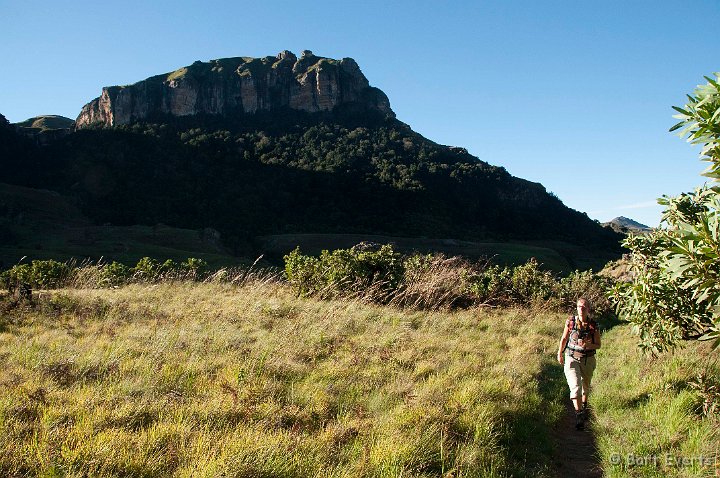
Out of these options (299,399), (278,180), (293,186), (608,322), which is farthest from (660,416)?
(278,180)

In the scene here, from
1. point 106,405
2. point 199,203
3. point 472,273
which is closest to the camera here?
point 106,405

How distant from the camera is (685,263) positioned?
387 cm

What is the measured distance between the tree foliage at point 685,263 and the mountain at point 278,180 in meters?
59.1

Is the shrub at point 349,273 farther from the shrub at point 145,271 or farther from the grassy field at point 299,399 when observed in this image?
the shrub at point 145,271

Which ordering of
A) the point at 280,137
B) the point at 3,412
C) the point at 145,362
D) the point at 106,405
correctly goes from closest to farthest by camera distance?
the point at 3,412
the point at 106,405
the point at 145,362
the point at 280,137

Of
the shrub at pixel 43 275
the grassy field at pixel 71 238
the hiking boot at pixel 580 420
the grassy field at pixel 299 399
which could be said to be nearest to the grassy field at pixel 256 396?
the grassy field at pixel 299 399

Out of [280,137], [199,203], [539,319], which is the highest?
[280,137]

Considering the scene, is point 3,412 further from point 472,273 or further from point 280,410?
point 472,273

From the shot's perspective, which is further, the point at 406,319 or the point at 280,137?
the point at 280,137

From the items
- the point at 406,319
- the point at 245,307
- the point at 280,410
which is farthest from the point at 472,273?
the point at 280,410

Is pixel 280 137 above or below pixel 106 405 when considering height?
above

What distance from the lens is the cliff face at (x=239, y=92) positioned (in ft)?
405

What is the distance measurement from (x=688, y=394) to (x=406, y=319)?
5.04 meters

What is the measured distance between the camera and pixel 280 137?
4402 inches
